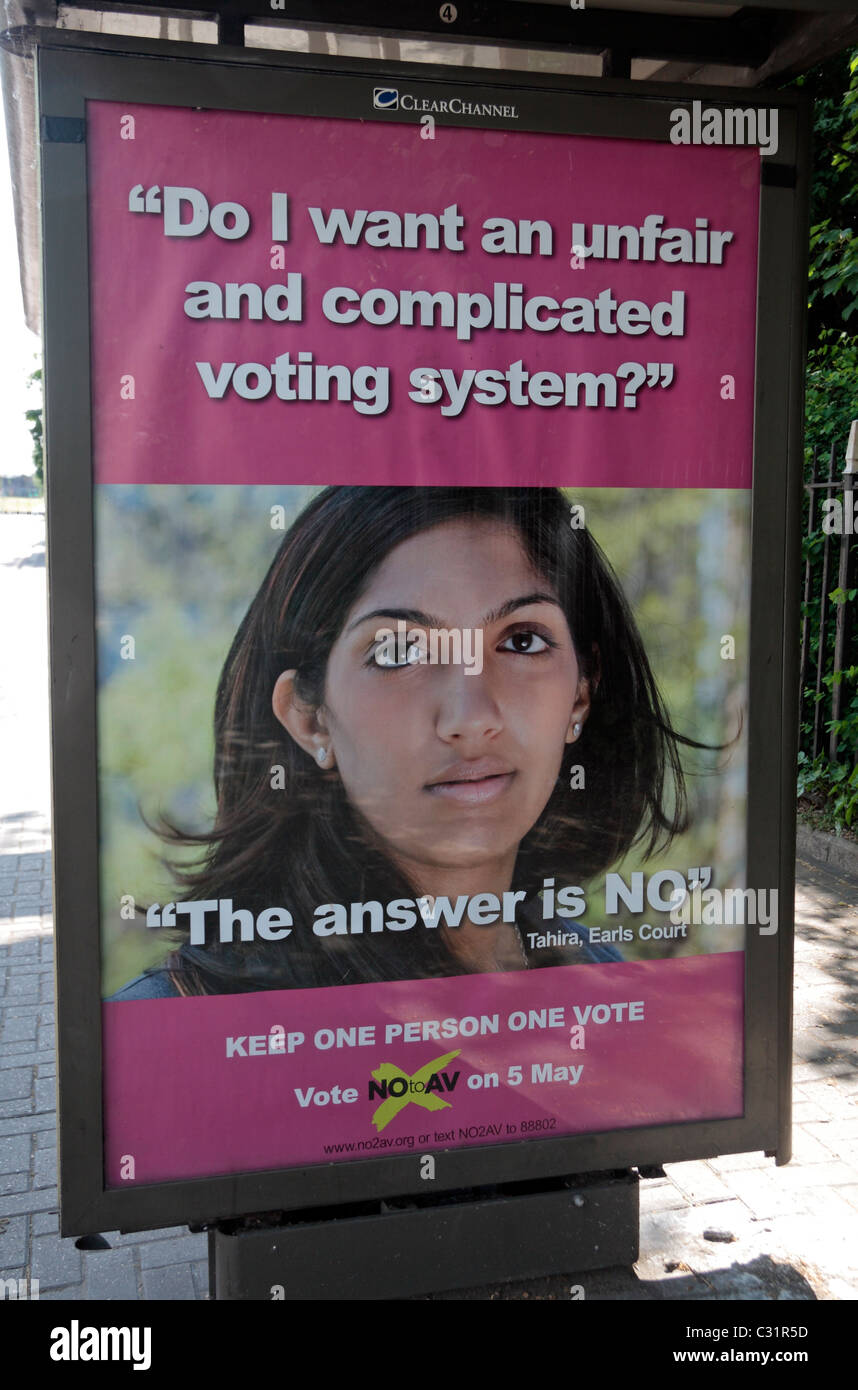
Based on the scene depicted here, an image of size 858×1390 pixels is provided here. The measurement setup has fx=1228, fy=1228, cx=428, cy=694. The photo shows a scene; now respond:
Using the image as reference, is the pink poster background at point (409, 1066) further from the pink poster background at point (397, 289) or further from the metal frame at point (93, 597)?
the pink poster background at point (397, 289)

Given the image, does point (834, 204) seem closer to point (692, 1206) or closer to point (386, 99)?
point (386, 99)

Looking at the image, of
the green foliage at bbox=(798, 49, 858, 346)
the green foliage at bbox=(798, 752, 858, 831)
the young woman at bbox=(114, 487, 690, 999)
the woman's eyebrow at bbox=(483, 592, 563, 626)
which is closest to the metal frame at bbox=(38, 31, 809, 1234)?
the young woman at bbox=(114, 487, 690, 999)

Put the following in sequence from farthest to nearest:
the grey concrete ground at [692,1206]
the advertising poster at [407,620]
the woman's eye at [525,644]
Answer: the grey concrete ground at [692,1206], the woman's eye at [525,644], the advertising poster at [407,620]

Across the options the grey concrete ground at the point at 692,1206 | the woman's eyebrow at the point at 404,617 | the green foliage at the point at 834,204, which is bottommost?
the grey concrete ground at the point at 692,1206

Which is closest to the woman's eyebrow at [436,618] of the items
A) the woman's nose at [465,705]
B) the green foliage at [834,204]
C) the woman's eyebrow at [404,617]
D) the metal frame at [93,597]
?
the woman's eyebrow at [404,617]

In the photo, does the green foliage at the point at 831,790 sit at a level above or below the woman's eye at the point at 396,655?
below

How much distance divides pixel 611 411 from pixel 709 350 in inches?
11.7

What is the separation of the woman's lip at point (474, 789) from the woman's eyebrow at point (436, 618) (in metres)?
0.37

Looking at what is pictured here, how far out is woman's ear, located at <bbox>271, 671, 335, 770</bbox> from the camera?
279 centimetres

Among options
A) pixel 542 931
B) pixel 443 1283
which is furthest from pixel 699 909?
pixel 443 1283

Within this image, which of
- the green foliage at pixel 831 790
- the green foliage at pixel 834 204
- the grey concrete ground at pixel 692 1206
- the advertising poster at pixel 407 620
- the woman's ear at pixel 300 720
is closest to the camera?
the advertising poster at pixel 407 620

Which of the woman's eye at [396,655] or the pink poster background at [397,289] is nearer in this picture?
the pink poster background at [397,289]

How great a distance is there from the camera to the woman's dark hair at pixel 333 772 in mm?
2783

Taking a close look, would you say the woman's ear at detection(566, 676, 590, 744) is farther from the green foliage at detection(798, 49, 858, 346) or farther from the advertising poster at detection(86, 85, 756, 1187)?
the green foliage at detection(798, 49, 858, 346)
